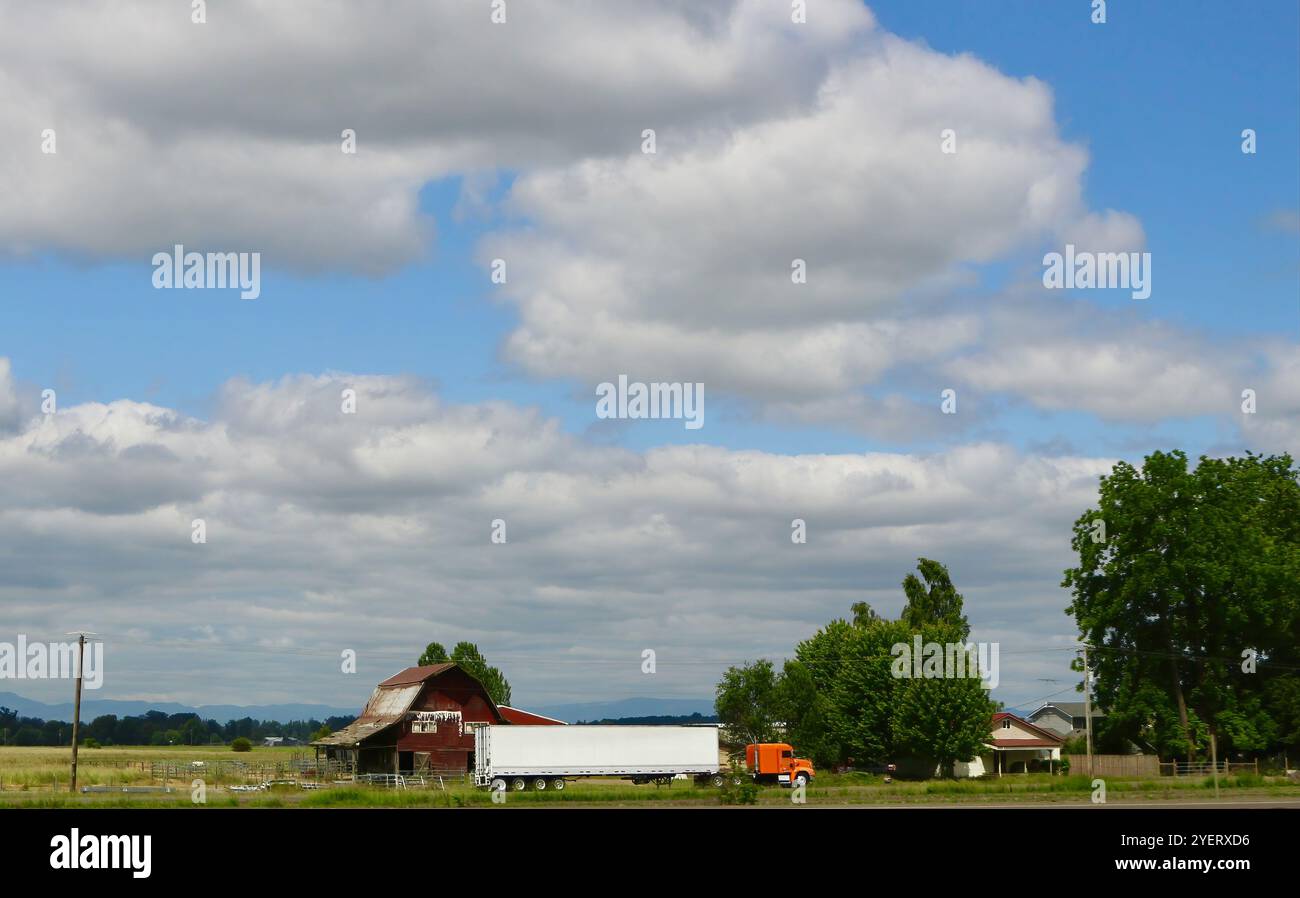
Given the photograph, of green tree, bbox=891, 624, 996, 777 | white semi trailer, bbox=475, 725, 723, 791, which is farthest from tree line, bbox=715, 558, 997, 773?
white semi trailer, bbox=475, 725, 723, 791

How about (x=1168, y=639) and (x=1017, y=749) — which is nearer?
(x=1168, y=639)

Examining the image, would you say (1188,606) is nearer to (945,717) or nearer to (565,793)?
(945,717)

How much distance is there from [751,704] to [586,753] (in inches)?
1135

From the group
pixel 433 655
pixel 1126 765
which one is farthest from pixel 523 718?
pixel 1126 765

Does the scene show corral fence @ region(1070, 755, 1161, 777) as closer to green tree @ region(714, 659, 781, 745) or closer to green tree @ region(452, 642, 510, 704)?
green tree @ region(714, 659, 781, 745)

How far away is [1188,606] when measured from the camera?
293 ft

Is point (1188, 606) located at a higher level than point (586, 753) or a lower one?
higher

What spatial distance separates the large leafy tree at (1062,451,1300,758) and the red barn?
42.6 metres

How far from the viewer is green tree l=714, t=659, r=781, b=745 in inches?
3965

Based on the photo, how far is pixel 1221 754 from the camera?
87188mm
